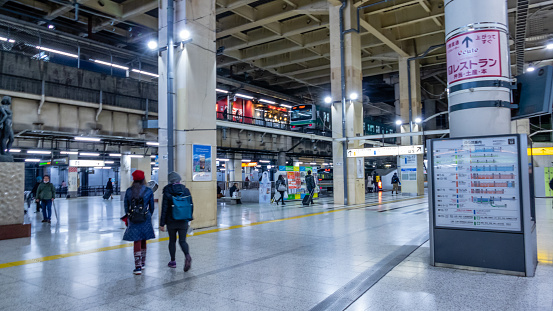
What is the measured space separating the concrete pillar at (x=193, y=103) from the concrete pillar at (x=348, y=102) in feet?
31.6

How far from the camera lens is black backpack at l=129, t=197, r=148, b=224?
5.55 m

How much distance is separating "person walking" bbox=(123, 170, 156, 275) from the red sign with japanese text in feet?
17.3

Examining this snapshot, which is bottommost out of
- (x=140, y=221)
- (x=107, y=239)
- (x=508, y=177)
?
(x=107, y=239)

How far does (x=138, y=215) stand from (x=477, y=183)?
5.07m

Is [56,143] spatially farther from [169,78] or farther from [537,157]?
[537,157]

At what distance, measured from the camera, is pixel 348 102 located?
753 inches

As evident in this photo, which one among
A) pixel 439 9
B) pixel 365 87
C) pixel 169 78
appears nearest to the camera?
pixel 169 78

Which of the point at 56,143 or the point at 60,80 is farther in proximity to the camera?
the point at 56,143

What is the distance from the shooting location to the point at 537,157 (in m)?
25.8

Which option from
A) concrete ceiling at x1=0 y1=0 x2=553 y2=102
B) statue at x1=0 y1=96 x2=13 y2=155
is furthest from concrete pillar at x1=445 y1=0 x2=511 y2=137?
concrete ceiling at x1=0 y1=0 x2=553 y2=102

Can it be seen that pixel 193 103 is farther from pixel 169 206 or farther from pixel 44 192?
pixel 44 192

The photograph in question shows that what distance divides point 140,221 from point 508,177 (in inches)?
213

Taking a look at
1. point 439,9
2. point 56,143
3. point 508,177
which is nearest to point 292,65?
point 439,9

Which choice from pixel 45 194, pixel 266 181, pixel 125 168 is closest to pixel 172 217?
pixel 45 194
